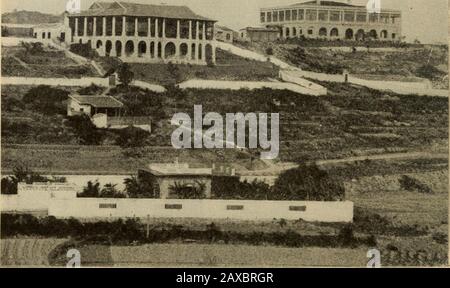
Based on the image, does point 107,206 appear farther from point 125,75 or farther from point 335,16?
point 335,16

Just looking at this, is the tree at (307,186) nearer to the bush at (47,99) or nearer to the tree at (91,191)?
the tree at (91,191)

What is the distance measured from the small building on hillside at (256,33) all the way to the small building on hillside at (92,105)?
4.09ft

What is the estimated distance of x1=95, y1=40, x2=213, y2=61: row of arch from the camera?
6.54 meters

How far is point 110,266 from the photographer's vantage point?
6.21m

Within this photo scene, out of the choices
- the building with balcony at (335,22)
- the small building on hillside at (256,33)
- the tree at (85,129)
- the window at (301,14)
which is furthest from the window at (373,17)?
the tree at (85,129)

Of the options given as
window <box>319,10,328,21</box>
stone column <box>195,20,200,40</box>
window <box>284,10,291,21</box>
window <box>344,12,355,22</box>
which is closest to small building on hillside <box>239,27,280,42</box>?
window <box>284,10,291,21</box>

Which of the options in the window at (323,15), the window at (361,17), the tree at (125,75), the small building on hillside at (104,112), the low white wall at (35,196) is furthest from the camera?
the window at (323,15)

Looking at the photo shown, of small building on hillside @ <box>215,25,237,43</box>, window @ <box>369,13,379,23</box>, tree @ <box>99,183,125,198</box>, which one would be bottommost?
tree @ <box>99,183,125,198</box>

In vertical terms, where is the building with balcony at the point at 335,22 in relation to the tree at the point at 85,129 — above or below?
above

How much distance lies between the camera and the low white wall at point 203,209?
20.6ft

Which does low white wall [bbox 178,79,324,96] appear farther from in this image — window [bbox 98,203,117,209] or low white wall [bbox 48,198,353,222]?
window [bbox 98,203,117,209]

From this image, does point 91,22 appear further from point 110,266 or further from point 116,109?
point 110,266

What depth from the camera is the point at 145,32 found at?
659 centimetres

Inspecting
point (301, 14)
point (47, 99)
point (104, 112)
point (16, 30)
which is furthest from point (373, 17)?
point (16, 30)
